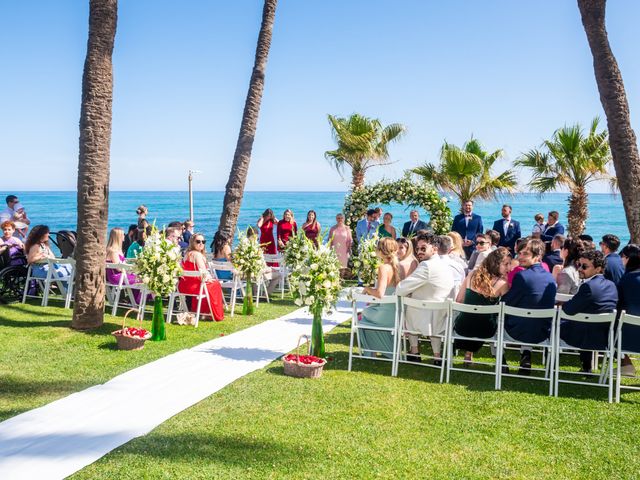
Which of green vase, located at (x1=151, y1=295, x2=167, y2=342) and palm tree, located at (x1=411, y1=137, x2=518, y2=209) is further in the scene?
palm tree, located at (x1=411, y1=137, x2=518, y2=209)

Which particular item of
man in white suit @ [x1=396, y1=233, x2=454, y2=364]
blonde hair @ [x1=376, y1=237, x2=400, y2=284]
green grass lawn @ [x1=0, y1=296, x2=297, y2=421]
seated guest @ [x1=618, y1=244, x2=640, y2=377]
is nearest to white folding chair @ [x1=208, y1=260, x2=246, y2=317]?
green grass lawn @ [x1=0, y1=296, x2=297, y2=421]

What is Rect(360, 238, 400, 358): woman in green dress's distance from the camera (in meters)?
7.75

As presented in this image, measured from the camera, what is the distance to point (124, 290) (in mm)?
11453

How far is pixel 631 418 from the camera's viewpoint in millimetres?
5906

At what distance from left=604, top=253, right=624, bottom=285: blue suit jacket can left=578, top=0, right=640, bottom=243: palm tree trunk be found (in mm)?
3048

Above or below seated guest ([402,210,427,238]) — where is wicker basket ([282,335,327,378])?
below

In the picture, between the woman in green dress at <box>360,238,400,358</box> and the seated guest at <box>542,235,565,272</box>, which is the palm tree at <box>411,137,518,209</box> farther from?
the woman in green dress at <box>360,238,400,358</box>

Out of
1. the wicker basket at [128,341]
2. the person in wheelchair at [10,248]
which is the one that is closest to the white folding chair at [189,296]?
the wicker basket at [128,341]

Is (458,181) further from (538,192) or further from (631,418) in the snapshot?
(631,418)

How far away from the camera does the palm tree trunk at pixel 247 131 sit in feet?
47.1

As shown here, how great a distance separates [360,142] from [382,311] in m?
11.1

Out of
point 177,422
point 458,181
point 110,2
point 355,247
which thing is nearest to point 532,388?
point 177,422

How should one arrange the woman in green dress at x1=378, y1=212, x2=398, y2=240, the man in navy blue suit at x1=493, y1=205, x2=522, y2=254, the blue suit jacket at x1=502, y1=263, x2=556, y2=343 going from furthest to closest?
the woman in green dress at x1=378, y1=212, x2=398, y2=240
the man in navy blue suit at x1=493, y1=205, x2=522, y2=254
the blue suit jacket at x1=502, y1=263, x2=556, y2=343

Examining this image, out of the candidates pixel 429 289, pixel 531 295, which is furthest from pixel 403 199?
pixel 531 295
